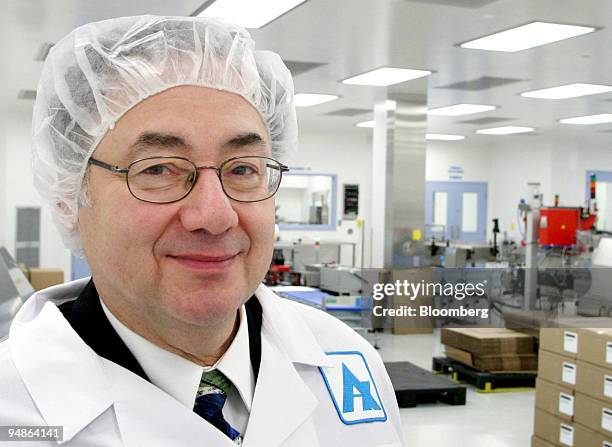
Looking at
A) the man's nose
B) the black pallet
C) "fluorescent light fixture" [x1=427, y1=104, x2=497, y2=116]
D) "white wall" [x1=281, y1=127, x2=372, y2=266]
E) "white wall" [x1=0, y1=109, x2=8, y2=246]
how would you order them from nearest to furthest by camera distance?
1. the man's nose
2. the black pallet
3. "fluorescent light fixture" [x1=427, y1=104, x2=497, y2=116]
4. "white wall" [x1=0, y1=109, x2=8, y2=246]
5. "white wall" [x1=281, y1=127, x2=372, y2=266]

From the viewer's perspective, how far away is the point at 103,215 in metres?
1.12

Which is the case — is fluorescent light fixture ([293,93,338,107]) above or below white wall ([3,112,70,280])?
above

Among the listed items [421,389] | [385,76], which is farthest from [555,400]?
[385,76]

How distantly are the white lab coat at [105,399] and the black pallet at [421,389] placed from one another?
406cm

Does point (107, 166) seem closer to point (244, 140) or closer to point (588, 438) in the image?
point (244, 140)

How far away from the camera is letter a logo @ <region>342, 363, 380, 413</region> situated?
1.46m

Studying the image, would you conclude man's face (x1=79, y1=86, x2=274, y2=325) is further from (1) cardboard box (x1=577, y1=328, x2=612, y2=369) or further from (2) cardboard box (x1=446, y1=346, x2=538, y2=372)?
(2) cardboard box (x1=446, y1=346, x2=538, y2=372)

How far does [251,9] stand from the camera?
458 cm

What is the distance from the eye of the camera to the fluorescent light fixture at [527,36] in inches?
192

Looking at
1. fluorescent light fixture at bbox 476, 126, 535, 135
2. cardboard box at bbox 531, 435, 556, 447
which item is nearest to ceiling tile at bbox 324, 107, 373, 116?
fluorescent light fixture at bbox 476, 126, 535, 135

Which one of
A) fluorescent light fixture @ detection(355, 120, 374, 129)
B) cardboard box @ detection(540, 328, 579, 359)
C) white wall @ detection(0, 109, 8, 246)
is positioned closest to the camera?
cardboard box @ detection(540, 328, 579, 359)

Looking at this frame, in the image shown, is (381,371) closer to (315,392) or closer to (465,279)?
(315,392)

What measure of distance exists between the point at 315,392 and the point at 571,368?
2.77 meters

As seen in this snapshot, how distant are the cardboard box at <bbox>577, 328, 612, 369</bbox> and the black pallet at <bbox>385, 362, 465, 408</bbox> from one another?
189cm
